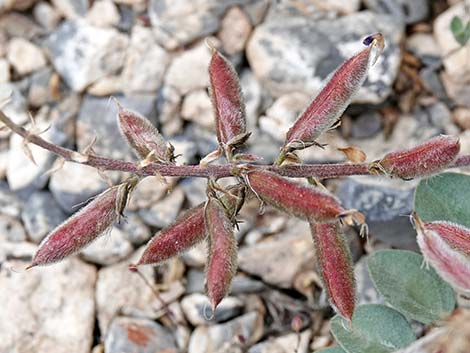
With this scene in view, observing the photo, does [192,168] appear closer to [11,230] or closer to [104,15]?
[11,230]

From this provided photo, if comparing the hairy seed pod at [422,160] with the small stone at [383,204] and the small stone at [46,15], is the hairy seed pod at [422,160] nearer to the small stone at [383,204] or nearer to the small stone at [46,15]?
the small stone at [383,204]

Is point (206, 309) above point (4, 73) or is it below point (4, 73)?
below

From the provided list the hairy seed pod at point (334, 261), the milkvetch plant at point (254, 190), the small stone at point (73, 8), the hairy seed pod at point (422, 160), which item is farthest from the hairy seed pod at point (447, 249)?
the small stone at point (73, 8)

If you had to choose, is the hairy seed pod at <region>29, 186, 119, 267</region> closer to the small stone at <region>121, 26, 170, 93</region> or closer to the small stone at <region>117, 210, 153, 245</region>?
the small stone at <region>117, 210, 153, 245</region>

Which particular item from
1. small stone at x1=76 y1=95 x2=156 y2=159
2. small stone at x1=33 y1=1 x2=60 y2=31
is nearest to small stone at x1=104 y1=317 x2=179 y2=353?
small stone at x1=76 y1=95 x2=156 y2=159

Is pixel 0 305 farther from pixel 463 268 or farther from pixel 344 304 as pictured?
pixel 463 268

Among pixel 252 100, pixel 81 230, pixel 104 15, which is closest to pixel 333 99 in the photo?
pixel 81 230

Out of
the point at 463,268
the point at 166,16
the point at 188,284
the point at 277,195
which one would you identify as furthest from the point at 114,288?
the point at 463,268
